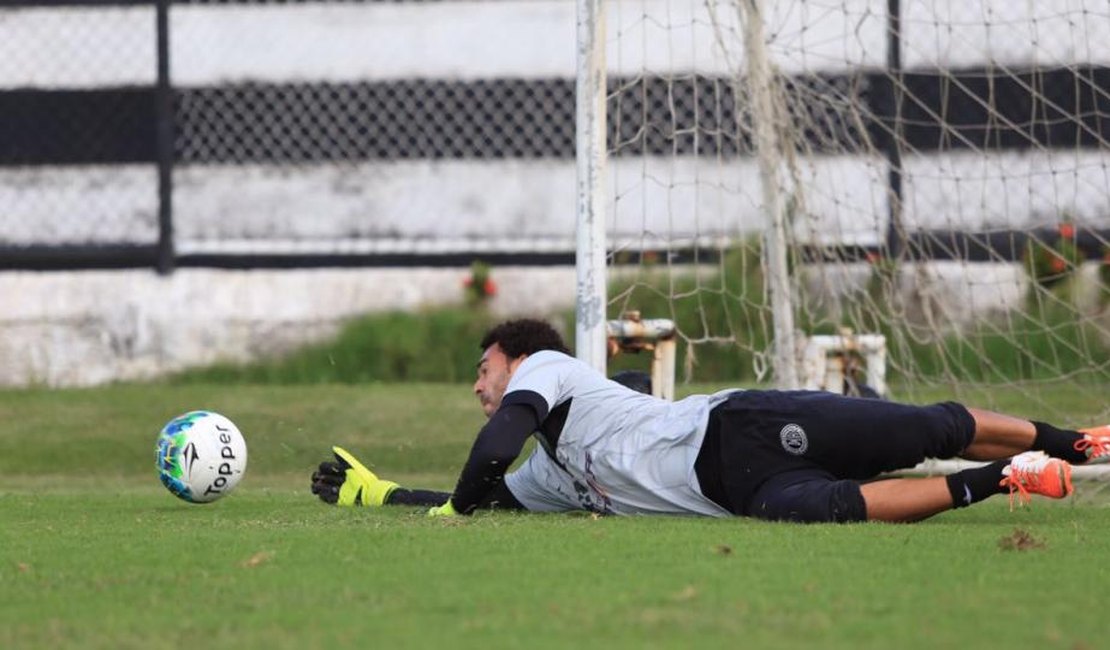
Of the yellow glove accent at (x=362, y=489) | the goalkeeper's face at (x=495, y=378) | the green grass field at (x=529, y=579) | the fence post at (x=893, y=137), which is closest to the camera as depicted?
the green grass field at (x=529, y=579)

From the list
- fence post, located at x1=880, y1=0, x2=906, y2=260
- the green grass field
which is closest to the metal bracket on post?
the green grass field

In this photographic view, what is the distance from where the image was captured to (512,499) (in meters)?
7.87

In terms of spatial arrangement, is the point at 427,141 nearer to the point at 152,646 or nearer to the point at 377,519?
the point at 377,519

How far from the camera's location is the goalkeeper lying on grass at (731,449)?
6902 millimetres

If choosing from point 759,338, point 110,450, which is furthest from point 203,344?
point 759,338

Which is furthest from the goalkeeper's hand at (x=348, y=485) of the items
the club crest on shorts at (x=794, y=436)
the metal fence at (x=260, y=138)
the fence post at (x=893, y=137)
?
the metal fence at (x=260, y=138)

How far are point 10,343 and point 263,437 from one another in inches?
149

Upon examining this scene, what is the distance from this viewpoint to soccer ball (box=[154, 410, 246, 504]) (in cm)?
788

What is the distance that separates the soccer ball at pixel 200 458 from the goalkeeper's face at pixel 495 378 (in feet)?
3.73

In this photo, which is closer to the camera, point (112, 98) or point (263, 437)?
point (263, 437)

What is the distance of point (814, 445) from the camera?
704 cm

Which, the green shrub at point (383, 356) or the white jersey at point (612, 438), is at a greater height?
the white jersey at point (612, 438)

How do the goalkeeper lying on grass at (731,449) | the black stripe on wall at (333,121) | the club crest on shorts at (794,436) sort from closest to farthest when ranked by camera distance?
the goalkeeper lying on grass at (731,449)
the club crest on shorts at (794,436)
the black stripe on wall at (333,121)

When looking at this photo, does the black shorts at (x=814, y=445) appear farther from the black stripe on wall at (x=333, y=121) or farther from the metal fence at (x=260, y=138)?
the metal fence at (x=260, y=138)
